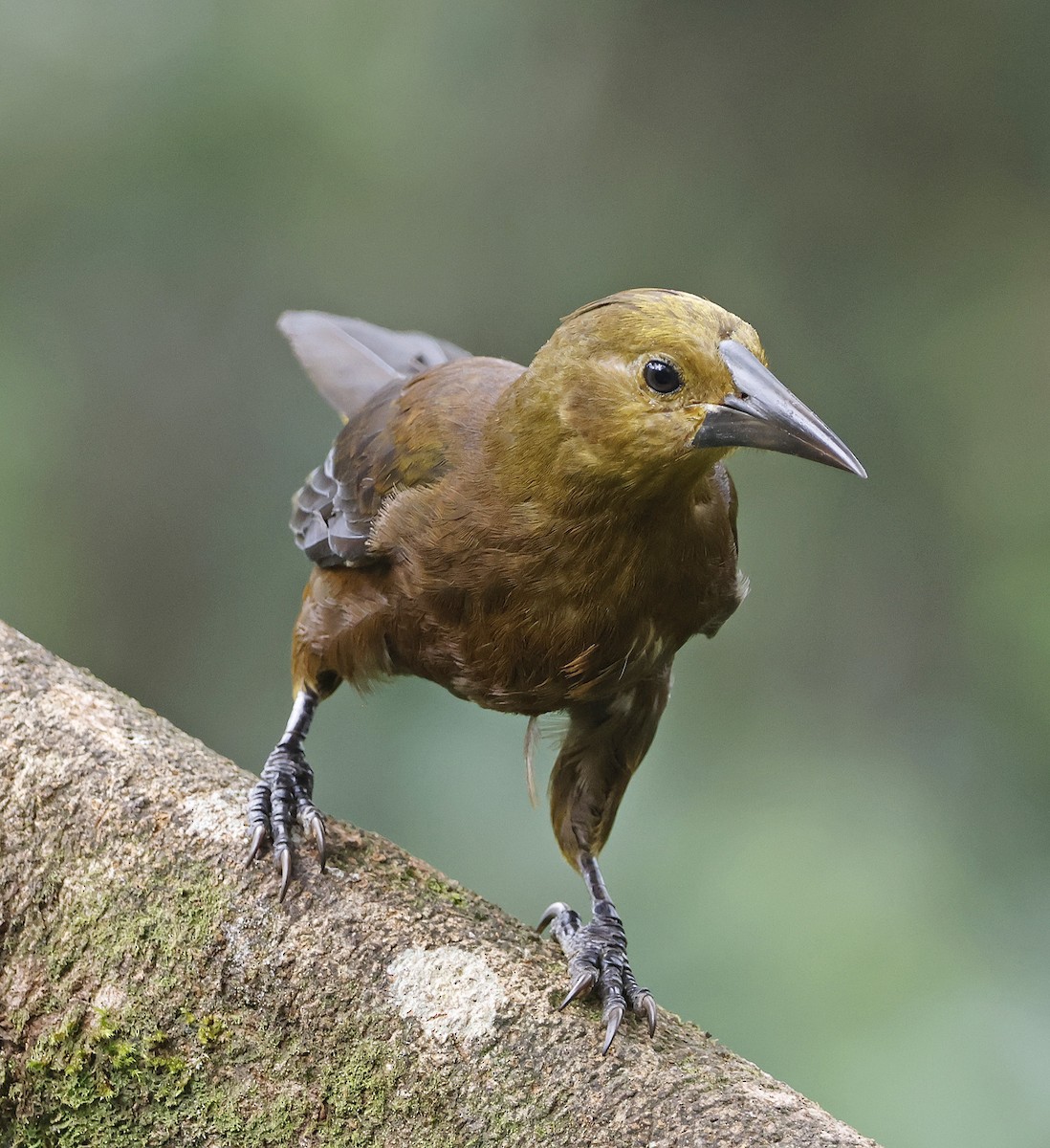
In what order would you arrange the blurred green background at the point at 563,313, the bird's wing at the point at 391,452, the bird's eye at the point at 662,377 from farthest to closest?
the blurred green background at the point at 563,313 < the bird's wing at the point at 391,452 < the bird's eye at the point at 662,377

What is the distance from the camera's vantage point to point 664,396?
8.18 feet

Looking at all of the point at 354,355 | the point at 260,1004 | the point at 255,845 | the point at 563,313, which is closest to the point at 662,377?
the point at 255,845

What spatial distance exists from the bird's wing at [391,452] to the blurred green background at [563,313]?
1656 mm

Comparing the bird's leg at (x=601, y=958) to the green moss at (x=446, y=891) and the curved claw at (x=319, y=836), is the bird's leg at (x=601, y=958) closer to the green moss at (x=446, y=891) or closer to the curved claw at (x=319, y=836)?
the green moss at (x=446, y=891)

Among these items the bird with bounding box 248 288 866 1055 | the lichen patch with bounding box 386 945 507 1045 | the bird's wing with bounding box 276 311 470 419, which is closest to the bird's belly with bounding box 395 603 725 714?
the bird with bounding box 248 288 866 1055

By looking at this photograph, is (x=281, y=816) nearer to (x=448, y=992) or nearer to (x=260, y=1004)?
(x=260, y=1004)

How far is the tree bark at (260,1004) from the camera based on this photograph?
2141 millimetres

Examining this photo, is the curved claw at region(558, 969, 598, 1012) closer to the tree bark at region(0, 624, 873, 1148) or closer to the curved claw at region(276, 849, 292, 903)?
the tree bark at region(0, 624, 873, 1148)

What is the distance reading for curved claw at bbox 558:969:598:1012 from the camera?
2387 millimetres

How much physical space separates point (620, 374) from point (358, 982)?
51.1 inches

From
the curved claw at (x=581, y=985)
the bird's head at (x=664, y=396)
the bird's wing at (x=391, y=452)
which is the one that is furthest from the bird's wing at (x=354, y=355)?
the curved claw at (x=581, y=985)

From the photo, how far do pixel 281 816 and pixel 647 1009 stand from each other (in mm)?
875

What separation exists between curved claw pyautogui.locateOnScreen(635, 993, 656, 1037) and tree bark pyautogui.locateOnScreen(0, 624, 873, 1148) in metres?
0.03

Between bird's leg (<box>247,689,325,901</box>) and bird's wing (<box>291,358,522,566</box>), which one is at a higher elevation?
bird's wing (<box>291,358,522,566</box>)
